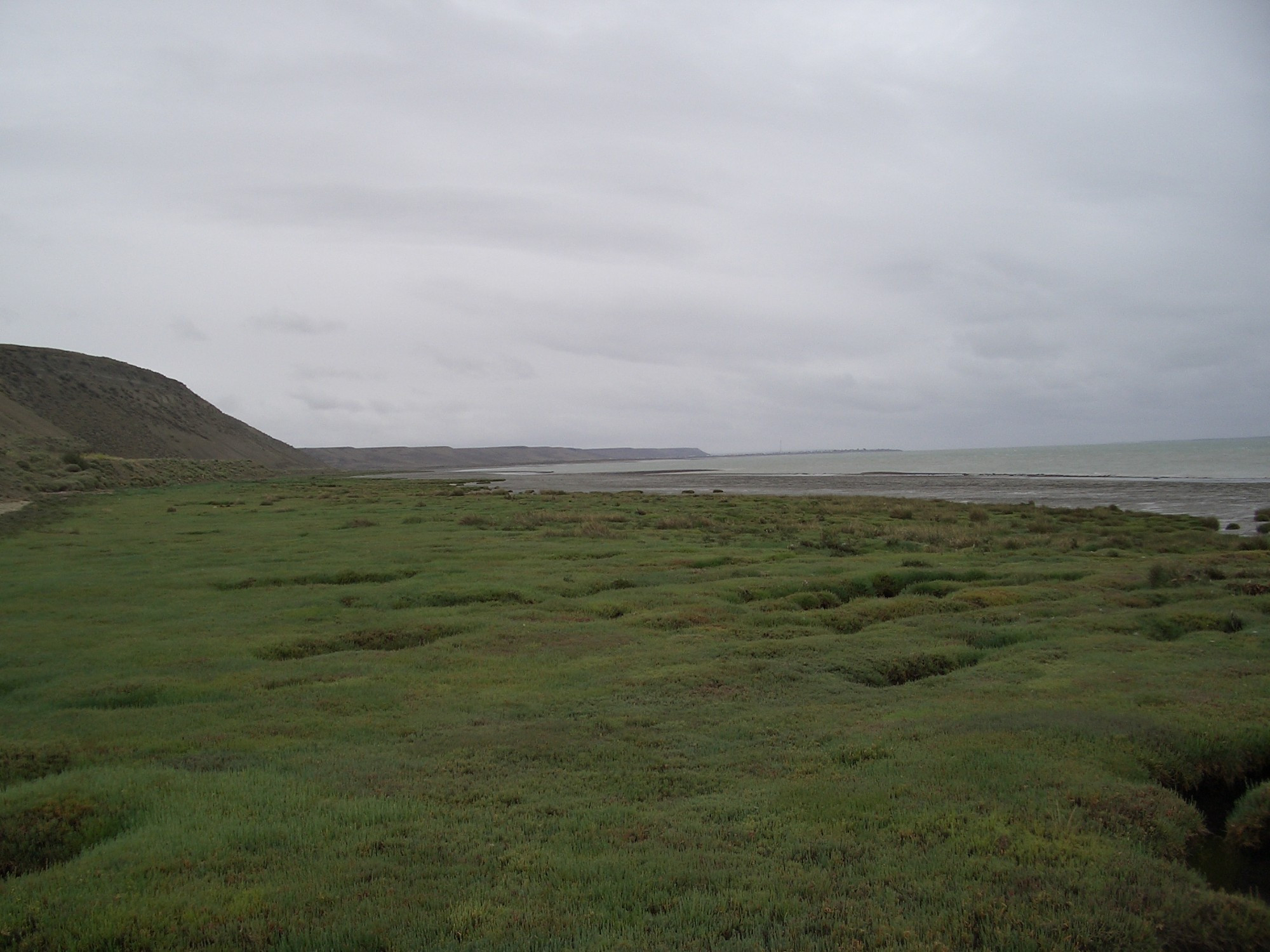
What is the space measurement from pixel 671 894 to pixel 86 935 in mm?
5078

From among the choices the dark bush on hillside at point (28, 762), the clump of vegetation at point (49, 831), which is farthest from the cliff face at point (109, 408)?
the clump of vegetation at point (49, 831)

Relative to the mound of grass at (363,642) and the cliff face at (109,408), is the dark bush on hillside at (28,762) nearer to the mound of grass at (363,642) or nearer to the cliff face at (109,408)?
the mound of grass at (363,642)

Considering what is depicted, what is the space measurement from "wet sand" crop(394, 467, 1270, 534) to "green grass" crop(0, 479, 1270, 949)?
37046 millimetres

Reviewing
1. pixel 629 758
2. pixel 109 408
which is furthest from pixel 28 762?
pixel 109 408

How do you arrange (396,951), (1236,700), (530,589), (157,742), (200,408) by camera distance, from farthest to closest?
1. (200,408)
2. (530,589)
3. (1236,700)
4. (157,742)
5. (396,951)

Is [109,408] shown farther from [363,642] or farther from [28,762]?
[28,762]

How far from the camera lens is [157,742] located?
11.3m

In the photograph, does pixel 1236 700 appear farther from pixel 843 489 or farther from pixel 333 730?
pixel 843 489

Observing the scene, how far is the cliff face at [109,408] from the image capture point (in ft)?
436

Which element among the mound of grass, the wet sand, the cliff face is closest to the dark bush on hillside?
the mound of grass

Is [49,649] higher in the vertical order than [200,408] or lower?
lower

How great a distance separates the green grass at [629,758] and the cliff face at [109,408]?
12210 centimetres

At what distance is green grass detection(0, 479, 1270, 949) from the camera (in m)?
6.85

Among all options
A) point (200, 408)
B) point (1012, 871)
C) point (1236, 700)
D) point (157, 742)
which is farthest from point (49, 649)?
A: point (200, 408)
